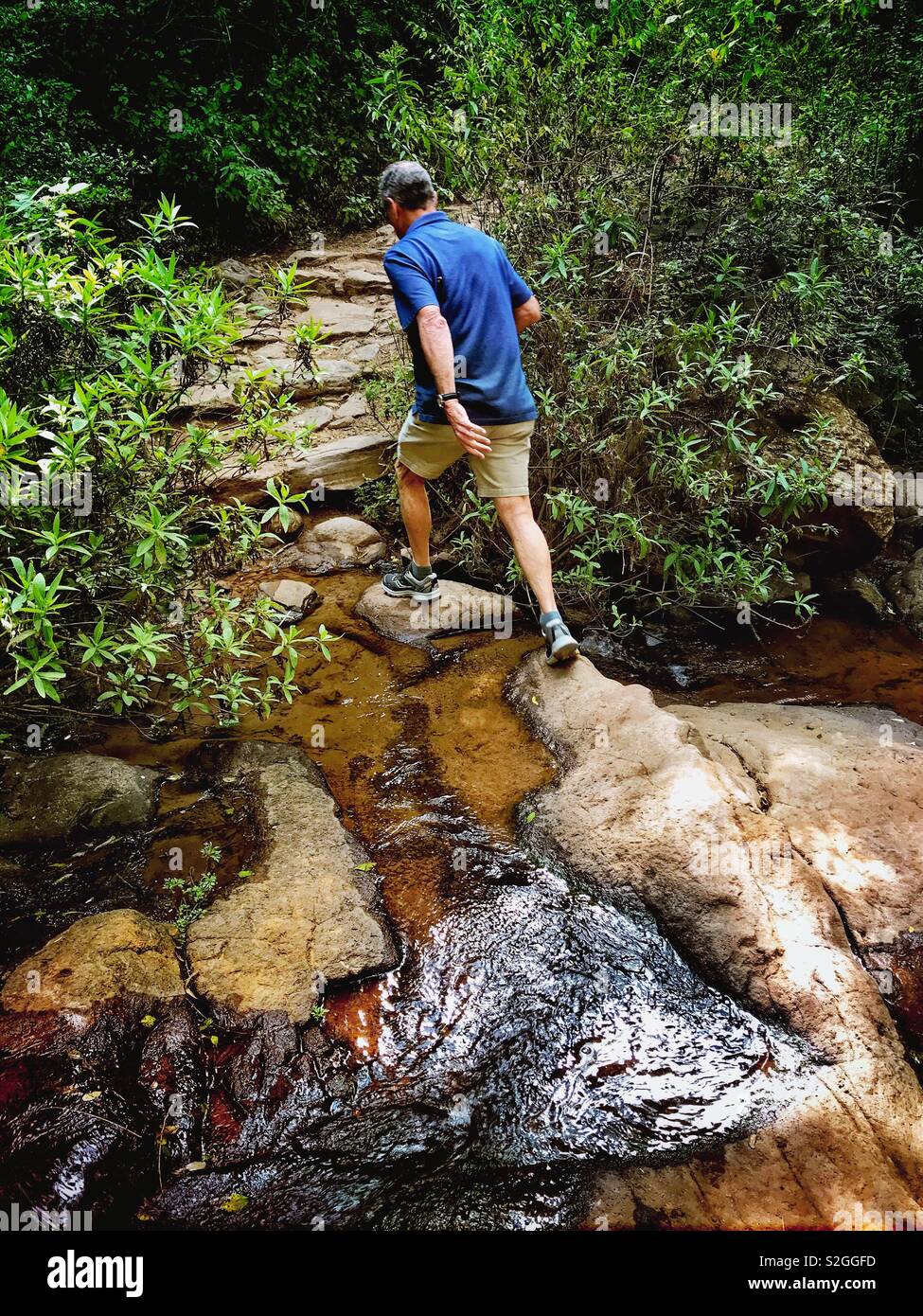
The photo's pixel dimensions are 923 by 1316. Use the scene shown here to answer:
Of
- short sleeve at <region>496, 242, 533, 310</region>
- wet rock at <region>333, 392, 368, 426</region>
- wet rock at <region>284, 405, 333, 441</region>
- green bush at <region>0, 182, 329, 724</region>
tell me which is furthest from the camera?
wet rock at <region>333, 392, 368, 426</region>

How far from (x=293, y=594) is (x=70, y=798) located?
6.66 feet

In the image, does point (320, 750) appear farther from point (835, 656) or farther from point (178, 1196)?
point (835, 656)

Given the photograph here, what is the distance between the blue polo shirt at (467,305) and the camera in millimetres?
3389

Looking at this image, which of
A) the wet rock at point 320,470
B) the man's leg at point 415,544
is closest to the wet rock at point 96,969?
the man's leg at point 415,544

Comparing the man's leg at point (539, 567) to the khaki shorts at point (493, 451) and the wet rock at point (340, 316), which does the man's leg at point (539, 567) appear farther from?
the wet rock at point (340, 316)

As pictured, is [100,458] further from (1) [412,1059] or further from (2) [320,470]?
(2) [320,470]

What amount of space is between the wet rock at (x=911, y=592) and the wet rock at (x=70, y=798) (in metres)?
4.79

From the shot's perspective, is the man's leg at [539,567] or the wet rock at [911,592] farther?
the wet rock at [911,592]

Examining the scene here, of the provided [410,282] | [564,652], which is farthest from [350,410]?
[564,652]

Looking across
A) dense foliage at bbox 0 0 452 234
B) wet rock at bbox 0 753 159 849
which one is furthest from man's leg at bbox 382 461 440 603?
dense foliage at bbox 0 0 452 234

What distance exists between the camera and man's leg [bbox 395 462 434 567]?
423cm

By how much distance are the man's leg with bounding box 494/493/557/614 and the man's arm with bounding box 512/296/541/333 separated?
0.90 m

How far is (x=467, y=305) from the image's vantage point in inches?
139

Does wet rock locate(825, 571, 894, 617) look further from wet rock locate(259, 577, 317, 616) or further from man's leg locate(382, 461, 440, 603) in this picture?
wet rock locate(259, 577, 317, 616)
